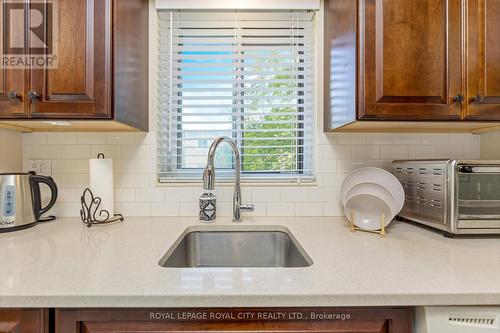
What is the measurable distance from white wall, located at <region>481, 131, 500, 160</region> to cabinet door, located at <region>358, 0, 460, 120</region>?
509mm

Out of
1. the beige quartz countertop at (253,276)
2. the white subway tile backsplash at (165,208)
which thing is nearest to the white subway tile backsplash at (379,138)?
the beige quartz countertop at (253,276)

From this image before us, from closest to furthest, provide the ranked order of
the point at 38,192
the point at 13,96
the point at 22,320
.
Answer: the point at 22,320, the point at 13,96, the point at 38,192

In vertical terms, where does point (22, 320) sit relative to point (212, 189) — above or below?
below

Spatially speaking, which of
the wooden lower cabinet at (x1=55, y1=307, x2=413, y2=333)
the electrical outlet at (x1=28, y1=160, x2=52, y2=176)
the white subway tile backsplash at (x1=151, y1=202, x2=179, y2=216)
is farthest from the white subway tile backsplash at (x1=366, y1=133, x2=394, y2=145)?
the electrical outlet at (x1=28, y1=160, x2=52, y2=176)

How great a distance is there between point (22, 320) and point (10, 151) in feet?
3.21

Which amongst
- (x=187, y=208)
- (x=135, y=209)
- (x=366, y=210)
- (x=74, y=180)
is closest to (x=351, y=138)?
(x=366, y=210)

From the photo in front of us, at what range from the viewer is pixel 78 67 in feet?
3.21

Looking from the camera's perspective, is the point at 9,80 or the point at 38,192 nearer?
the point at 9,80

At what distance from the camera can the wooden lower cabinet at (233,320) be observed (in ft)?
2.12

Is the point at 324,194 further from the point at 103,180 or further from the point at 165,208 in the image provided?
the point at 103,180

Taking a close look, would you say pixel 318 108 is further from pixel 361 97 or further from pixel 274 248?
pixel 274 248

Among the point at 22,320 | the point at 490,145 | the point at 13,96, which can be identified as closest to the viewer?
the point at 22,320

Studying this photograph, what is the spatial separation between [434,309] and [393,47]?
87cm

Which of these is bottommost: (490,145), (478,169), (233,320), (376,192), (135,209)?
(233,320)
